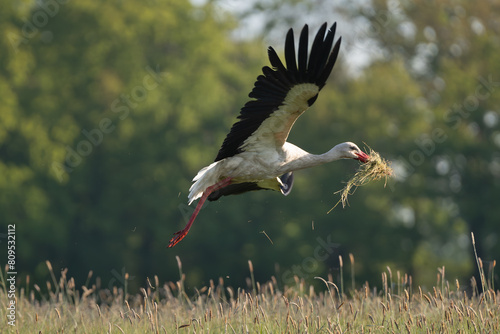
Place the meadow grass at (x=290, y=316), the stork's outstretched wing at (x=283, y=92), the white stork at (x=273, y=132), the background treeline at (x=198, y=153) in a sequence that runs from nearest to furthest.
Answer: the meadow grass at (x=290, y=316), the stork's outstretched wing at (x=283, y=92), the white stork at (x=273, y=132), the background treeline at (x=198, y=153)

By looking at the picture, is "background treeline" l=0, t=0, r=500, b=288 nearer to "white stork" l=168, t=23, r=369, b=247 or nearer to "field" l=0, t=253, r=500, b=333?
"white stork" l=168, t=23, r=369, b=247

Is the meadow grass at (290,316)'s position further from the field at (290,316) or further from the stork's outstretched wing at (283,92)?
the stork's outstretched wing at (283,92)

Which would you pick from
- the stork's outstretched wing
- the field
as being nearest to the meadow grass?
the field

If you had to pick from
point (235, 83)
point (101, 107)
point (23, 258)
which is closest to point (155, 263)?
point (23, 258)

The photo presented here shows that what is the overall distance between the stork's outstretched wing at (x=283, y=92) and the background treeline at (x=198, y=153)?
1823 centimetres

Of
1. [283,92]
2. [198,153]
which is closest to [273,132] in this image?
[283,92]

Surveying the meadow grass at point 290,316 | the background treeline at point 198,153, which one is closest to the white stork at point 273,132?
the meadow grass at point 290,316

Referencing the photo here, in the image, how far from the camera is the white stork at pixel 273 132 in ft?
26.0

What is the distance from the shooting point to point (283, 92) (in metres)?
8.24

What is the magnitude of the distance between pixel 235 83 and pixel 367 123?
6562 millimetres

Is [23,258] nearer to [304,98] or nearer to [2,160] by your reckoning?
[2,160]

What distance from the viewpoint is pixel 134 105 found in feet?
98.3

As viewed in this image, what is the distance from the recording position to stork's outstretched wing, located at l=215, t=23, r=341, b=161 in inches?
307

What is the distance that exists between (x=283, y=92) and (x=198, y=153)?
2136 centimetres
